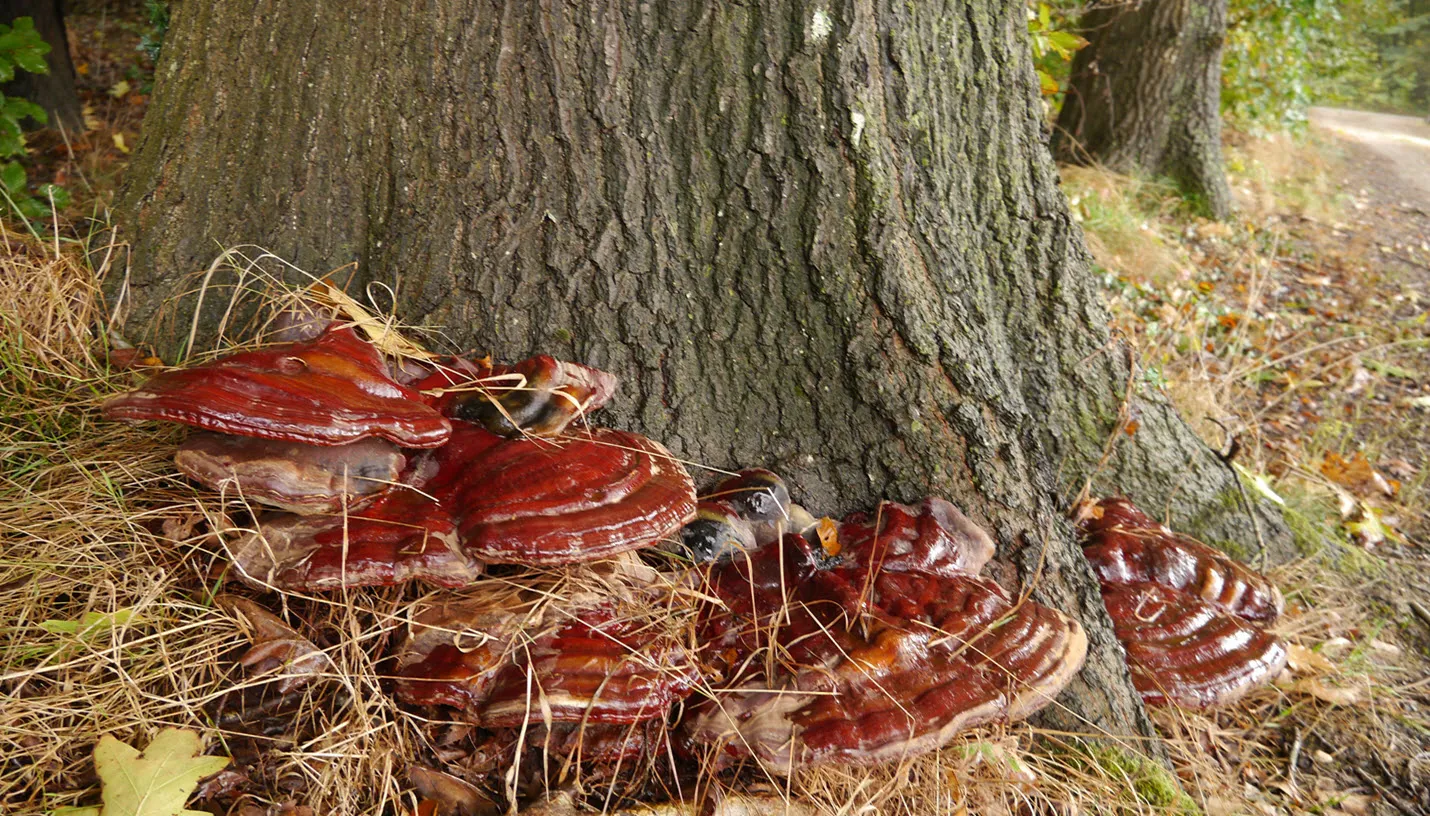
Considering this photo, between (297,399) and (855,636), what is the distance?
4.75 ft

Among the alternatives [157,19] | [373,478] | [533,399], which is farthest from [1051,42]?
[157,19]

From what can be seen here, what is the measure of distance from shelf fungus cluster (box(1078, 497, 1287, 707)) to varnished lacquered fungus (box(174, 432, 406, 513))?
7.43ft

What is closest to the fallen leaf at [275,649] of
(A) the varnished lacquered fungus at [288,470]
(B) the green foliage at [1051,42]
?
(A) the varnished lacquered fungus at [288,470]

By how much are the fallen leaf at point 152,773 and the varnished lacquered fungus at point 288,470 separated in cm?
55

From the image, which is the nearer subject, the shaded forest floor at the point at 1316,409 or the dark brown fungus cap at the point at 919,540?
the dark brown fungus cap at the point at 919,540

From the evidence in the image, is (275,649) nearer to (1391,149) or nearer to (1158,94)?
(1158,94)

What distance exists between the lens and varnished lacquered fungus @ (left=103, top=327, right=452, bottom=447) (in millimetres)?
1826

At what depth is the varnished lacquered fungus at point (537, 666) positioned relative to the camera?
6.68 ft

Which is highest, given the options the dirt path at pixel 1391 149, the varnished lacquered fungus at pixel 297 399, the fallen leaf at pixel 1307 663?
the varnished lacquered fungus at pixel 297 399

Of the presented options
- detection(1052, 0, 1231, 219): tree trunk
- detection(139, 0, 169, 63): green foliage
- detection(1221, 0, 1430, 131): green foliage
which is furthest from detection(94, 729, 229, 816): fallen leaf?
detection(1221, 0, 1430, 131): green foliage

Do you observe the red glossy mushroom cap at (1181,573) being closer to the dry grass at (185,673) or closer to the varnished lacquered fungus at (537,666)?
the dry grass at (185,673)

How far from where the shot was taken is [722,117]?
2.57 m

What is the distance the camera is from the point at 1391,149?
1659 centimetres

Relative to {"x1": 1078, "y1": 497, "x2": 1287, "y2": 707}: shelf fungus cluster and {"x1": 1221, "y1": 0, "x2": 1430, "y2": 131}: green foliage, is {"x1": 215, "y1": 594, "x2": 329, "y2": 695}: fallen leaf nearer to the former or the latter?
{"x1": 1078, "y1": 497, "x2": 1287, "y2": 707}: shelf fungus cluster
